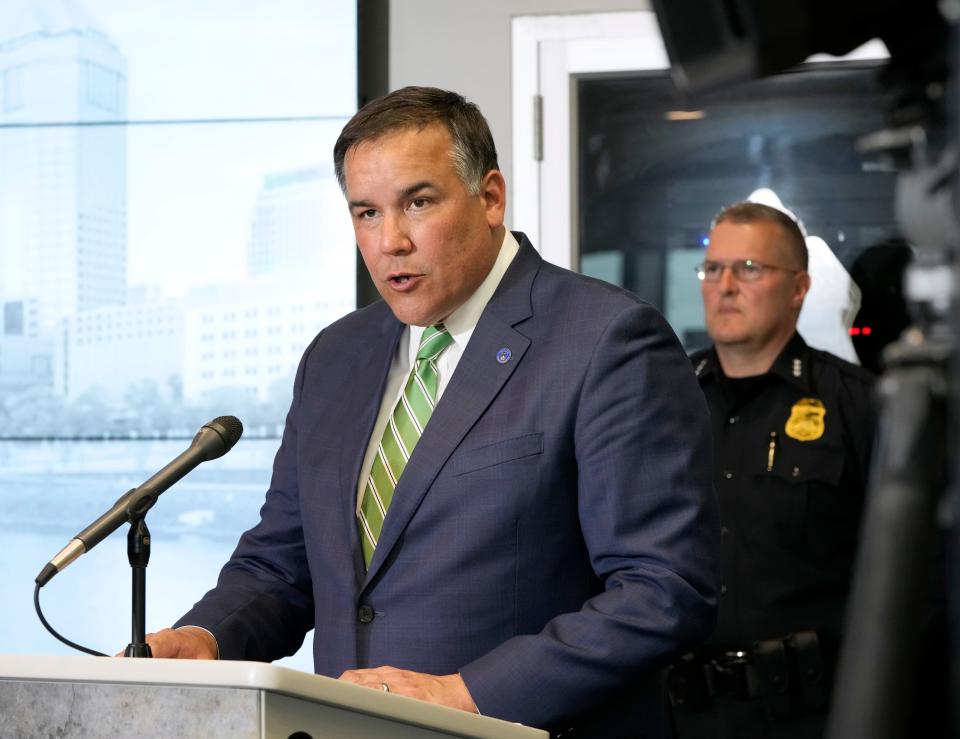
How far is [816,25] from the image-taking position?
0.62 m

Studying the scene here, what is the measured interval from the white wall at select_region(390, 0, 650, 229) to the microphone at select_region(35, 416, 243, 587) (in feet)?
6.89

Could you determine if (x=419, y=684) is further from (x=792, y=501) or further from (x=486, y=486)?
(x=792, y=501)

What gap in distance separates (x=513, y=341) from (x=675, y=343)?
A: 0.23 meters

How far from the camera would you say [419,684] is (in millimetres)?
1565

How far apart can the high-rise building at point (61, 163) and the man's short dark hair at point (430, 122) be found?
1.83 metres

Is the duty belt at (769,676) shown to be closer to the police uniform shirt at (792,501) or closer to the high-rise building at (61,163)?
the police uniform shirt at (792,501)

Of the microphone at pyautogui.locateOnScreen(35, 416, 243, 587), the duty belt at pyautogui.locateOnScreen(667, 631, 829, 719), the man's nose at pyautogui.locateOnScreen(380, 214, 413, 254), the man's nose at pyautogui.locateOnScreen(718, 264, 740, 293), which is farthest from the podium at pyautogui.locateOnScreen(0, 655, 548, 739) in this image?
the man's nose at pyautogui.locateOnScreen(718, 264, 740, 293)

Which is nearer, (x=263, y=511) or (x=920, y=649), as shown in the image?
(x=920, y=649)

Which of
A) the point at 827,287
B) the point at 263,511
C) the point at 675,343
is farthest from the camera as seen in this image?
the point at 827,287

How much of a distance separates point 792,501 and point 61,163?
2193 mm

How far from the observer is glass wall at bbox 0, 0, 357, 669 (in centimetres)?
354

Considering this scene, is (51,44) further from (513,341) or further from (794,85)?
(513,341)

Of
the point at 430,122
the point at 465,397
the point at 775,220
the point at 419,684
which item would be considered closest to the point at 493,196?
the point at 430,122

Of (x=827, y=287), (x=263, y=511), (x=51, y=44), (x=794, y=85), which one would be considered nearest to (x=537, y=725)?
(x=263, y=511)
